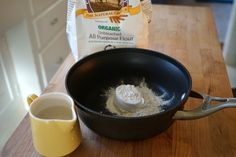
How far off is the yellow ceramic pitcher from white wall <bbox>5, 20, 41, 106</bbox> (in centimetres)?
89

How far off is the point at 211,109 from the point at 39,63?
3.80 feet

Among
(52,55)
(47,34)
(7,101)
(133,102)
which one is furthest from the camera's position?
(52,55)

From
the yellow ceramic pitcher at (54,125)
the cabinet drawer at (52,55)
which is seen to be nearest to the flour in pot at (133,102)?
the yellow ceramic pitcher at (54,125)

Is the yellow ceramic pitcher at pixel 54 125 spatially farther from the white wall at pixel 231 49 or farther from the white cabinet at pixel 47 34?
the white wall at pixel 231 49

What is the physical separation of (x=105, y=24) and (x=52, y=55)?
1.03 meters

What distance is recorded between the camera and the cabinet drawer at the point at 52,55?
1552 mm

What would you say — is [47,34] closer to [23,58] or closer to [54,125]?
[23,58]

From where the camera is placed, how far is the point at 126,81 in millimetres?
707

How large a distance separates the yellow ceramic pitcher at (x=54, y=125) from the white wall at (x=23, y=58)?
2.91ft

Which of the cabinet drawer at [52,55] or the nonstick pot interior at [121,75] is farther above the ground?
the nonstick pot interior at [121,75]

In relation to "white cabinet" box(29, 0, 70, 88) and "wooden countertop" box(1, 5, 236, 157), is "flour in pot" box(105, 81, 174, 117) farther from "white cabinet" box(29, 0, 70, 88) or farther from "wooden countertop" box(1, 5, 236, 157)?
"white cabinet" box(29, 0, 70, 88)

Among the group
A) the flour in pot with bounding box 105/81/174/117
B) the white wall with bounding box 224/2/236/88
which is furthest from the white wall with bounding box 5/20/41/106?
the white wall with bounding box 224/2/236/88

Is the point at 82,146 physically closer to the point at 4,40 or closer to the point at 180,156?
the point at 180,156

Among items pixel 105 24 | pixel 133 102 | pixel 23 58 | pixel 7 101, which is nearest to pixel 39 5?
pixel 23 58
